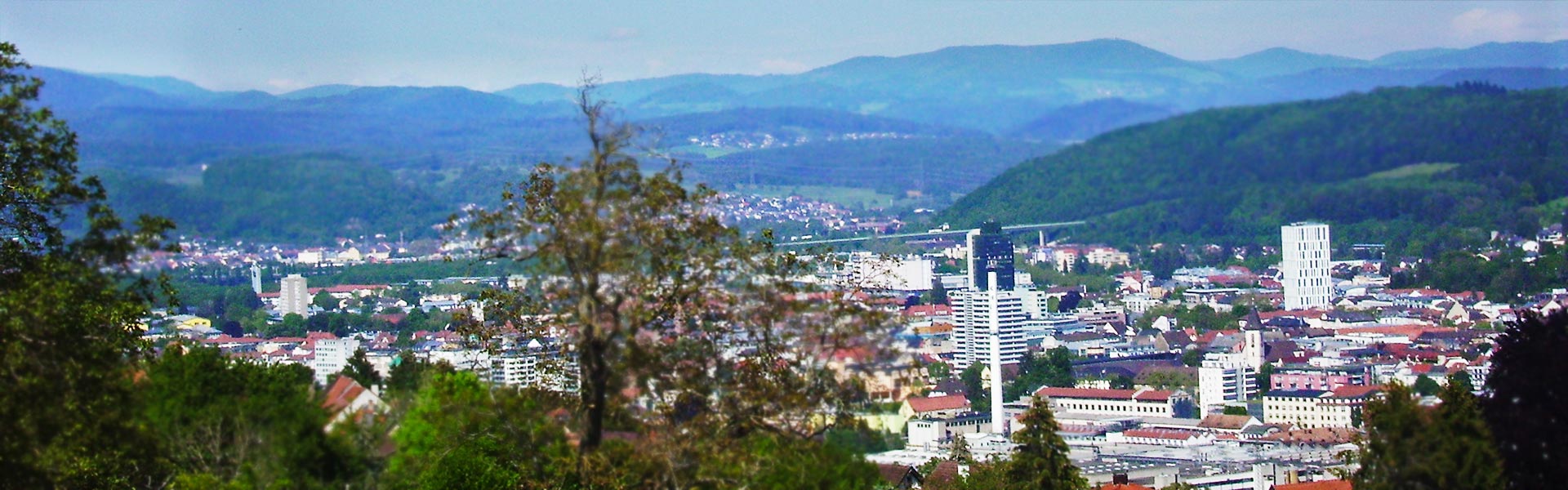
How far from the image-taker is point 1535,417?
9250 mm

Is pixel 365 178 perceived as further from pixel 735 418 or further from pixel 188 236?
pixel 735 418

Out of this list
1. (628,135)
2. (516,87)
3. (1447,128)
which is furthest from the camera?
(516,87)

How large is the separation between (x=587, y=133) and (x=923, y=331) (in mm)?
38404

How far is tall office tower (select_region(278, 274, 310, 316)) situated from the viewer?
159 feet

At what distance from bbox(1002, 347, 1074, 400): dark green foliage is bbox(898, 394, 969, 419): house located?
2068mm

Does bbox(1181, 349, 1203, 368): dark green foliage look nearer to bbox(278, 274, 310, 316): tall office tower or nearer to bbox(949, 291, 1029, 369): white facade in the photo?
bbox(949, 291, 1029, 369): white facade

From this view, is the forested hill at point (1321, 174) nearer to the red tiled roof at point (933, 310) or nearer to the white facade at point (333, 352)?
the red tiled roof at point (933, 310)

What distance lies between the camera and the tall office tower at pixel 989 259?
2186 inches

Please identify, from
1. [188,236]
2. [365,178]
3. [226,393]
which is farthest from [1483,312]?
[226,393]

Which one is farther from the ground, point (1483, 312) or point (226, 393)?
point (226, 393)

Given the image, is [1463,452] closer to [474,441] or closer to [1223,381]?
[474,441]

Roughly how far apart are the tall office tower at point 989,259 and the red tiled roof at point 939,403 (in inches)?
598

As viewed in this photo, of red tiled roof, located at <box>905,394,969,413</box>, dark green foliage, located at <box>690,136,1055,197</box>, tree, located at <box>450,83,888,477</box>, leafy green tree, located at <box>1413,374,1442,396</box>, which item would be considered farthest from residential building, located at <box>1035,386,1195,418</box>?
tree, located at <box>450,83,888,477</box>

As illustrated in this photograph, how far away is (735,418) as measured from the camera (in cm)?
644
